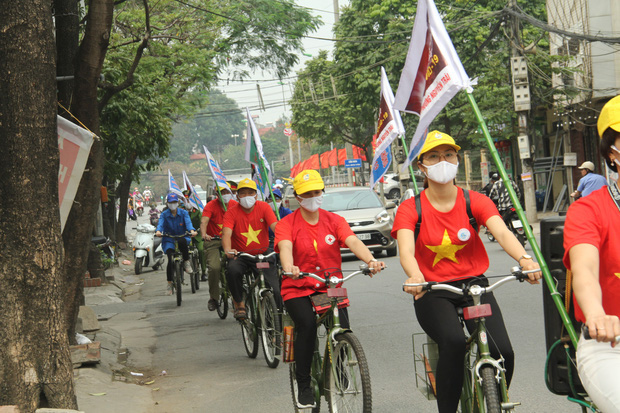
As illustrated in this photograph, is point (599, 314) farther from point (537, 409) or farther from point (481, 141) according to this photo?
point (481, 141)

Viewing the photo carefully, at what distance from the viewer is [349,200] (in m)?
21.0

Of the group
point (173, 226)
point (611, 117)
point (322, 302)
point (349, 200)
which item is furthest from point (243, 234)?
point (349, 200)

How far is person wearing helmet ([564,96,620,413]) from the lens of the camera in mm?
2902

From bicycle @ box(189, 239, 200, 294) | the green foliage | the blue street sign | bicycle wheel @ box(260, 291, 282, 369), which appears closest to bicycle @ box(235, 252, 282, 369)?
bicycle wheel @ box(260, 291, 282, 369)

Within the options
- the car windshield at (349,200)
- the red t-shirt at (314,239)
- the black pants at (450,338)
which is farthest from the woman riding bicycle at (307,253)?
the car windshield at (349,200)

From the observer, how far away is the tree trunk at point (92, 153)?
26.0ft

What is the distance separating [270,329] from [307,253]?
7.56 ft

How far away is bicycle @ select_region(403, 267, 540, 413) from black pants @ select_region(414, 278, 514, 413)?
7 centimetres

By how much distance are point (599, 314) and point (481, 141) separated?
97.9 ft

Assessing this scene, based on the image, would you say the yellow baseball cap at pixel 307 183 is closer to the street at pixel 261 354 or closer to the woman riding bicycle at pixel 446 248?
the woman riding bicycle at pixel 446 248

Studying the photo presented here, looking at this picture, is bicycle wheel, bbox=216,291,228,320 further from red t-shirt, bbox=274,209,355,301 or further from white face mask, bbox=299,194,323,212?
white face mask, bbox=299,194,323,212

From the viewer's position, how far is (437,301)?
4527 millimetres

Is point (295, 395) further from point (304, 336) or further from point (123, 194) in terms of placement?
point (123, 194)

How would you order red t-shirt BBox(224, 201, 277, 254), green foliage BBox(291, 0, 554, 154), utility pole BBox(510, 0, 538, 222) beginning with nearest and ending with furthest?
1. red t-shirt BBox(224, 201, 277, 254)
2. utility pole BBox(510, 0, 538, 222)
3. green foliage BBox(291, 0, 554, 154)
